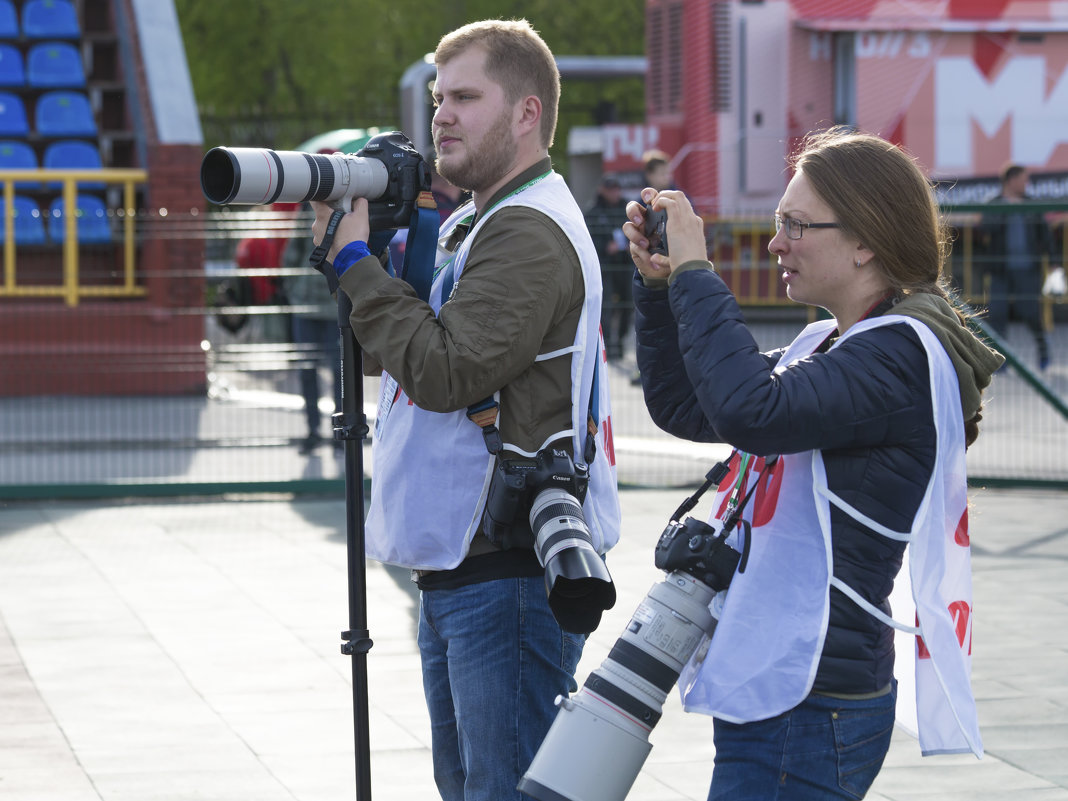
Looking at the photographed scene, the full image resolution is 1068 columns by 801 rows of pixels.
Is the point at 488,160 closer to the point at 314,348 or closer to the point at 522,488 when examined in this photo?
the point at 522,488

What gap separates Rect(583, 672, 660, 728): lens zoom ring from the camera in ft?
8.80

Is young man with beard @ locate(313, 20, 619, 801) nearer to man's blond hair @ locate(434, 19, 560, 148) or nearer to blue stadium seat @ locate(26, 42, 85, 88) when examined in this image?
man's blond hair @ locate(434, 19, 560, 148)

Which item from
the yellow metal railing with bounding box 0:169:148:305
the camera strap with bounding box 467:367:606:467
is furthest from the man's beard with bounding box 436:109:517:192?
the yellow metal railing with bounding box 0:169:148:305

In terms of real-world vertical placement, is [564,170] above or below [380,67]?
below

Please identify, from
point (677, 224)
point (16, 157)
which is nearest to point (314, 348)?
point (16, 157)

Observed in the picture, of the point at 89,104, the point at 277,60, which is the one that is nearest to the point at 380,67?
the point at 277,60

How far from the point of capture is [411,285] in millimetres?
3100

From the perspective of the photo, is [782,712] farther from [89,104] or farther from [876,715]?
[89,104]

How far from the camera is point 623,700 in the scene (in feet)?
Result: 8.80

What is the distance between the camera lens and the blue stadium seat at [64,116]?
56.1 feet

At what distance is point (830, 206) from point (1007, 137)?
921 inches

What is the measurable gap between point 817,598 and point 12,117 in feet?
52.8

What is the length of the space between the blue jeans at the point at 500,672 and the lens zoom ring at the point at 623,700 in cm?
39

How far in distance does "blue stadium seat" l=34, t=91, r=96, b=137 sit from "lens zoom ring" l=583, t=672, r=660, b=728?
15489 mm
